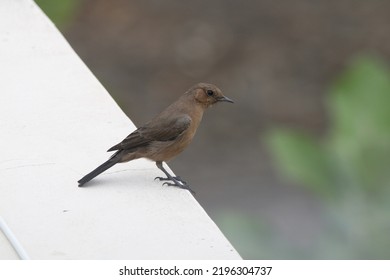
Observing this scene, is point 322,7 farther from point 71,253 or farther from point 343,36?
point 71,253

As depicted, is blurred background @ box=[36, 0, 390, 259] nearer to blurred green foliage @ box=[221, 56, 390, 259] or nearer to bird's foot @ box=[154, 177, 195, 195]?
blurred green foliage @ box=[221, 56, 390, 259]

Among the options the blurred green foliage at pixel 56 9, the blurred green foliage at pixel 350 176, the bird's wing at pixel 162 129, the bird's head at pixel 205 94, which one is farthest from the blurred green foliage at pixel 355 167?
the blurred green foliage at pixel 56 9

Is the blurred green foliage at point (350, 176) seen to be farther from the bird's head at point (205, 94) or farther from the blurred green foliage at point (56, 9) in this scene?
the blurred green foliage at point (56, 9)

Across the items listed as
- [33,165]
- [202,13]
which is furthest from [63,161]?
[202,13]

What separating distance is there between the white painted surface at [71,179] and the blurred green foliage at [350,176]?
50.5 inches

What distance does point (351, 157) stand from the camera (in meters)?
6.59

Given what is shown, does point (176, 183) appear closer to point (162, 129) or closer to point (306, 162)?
point (162, 129)

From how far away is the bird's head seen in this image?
623cm

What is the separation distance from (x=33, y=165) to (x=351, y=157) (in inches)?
90.9

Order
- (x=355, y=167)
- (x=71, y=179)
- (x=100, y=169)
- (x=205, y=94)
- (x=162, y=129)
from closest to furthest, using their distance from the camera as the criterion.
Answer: (x=71, y=179) → (x=100, y=169) → (x=162, y=129) → (x=205, y=94) → (x=355, y=167)

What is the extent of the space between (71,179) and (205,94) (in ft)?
5.04

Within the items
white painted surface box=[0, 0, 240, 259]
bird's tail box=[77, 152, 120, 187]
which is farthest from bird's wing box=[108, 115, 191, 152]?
bird's tail box=[77, 152, 120, 187]

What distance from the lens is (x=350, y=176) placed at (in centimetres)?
655

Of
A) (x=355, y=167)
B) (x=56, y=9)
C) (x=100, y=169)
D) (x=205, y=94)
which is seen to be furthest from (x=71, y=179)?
(x=56, y=9)
